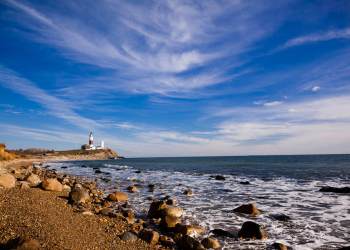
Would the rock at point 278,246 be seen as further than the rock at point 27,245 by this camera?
Yes

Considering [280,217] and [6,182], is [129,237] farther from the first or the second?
[6,182]

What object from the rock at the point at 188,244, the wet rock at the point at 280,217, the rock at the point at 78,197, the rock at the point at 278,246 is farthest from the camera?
the rock at the point at 78,197

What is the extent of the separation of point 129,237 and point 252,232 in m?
4.70

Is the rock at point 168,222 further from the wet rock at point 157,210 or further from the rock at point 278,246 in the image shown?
the rock at point 278,246

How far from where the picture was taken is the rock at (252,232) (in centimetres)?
1077

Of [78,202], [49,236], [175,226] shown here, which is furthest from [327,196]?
[49,236]

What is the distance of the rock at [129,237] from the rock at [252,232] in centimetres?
410

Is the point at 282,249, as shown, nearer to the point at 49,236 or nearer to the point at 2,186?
the point at 49,236

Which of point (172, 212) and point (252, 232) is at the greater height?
point (172, 212)

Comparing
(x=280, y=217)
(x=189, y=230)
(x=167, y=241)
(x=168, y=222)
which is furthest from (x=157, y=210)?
(x=280, y=217)

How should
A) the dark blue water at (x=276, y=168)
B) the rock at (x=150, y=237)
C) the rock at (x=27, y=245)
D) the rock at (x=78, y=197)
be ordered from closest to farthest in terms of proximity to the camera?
the rock at (x=27, y=245)
the rock at (x=150, y=237)
the rock at (x=78, y=197)
the dark blue water at (x=276, y=168)

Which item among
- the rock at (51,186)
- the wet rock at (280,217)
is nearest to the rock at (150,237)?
the wet rock at (280,217)

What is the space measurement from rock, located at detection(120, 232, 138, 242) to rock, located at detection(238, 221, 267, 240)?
410 centimetres

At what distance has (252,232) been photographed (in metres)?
10.9
